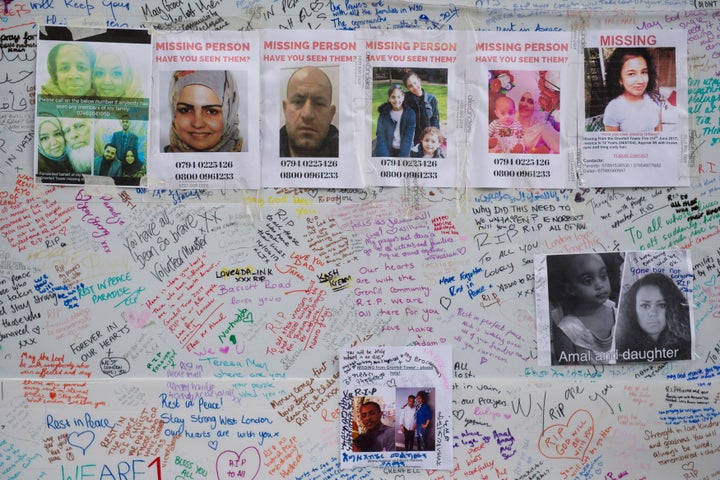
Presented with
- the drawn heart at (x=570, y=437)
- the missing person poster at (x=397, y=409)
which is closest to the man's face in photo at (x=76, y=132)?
the missing person poster at (x=397, y=409)

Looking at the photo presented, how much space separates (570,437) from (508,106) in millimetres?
1216

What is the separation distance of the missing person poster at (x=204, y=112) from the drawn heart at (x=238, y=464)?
3.13 ft

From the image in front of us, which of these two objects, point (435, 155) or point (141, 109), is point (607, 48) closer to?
point (435, 155)

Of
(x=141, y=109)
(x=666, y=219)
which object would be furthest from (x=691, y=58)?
(x=141, y=109)

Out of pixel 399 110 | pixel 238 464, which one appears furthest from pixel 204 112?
pixel 238 464

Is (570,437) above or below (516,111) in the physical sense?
below

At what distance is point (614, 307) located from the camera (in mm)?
2662

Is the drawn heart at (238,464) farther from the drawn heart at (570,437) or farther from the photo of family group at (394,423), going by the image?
the drawn heart at (570,437)

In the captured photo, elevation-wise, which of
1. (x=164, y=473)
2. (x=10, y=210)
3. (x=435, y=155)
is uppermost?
(x=435, y=155)

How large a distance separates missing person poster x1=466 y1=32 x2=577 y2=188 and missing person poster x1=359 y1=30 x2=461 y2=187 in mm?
110

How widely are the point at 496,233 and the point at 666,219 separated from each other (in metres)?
0.63

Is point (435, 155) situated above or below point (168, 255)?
above

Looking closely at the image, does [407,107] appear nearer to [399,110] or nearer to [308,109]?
[399,110]

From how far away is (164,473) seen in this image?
2.61 metres
